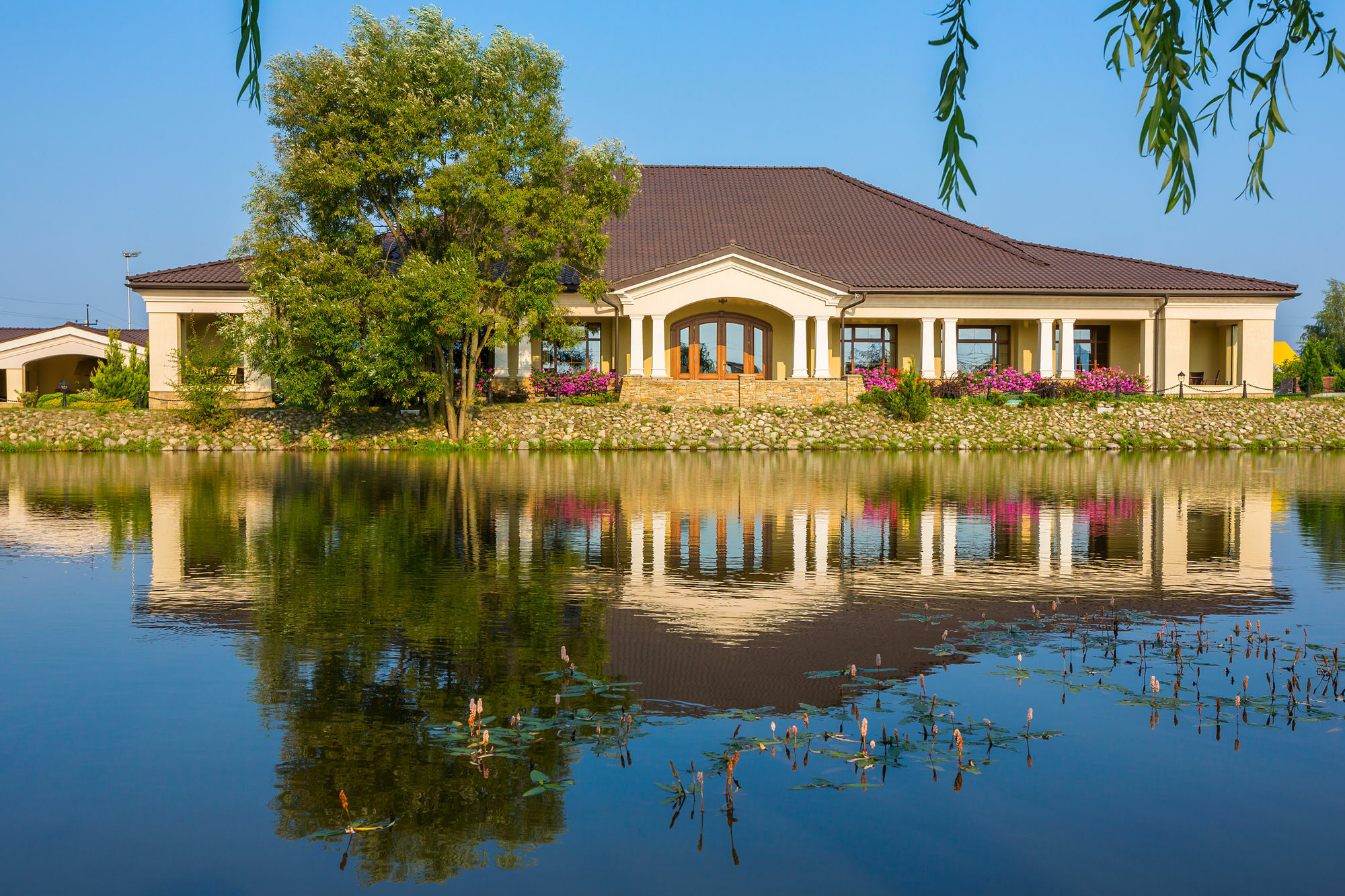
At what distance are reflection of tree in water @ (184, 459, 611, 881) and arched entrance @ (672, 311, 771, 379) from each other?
24768 mm

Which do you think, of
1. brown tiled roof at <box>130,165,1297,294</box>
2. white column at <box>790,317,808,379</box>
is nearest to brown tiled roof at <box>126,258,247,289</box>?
brown tiled roof at <box>130,165,1297,294</box>

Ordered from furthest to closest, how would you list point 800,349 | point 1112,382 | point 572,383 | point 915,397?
point 1112,382 → point 800,349 → point 572,383 → point 915,397

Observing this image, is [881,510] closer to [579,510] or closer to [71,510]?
[579,510]

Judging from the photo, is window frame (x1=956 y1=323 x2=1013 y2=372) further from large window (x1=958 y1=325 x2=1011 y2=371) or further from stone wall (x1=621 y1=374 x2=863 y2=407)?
stone wall (x1=621 y1=374 x2=863 y2=407)

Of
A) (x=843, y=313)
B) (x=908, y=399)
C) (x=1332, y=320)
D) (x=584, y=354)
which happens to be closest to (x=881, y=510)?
(x=908, y=399)

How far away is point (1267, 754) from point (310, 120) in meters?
27.2

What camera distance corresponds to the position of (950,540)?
1114 cm

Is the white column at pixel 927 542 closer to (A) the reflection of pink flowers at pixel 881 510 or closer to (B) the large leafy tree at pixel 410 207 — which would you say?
(A) the reflection of pink flowers at pixel 881 510

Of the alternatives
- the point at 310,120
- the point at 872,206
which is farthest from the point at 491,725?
the point at 872,206

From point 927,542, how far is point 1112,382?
2684 cm

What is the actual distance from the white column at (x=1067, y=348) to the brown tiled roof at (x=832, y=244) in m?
1.58

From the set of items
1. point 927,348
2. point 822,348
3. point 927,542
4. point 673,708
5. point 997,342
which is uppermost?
point 997,342

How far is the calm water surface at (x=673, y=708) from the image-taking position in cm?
356

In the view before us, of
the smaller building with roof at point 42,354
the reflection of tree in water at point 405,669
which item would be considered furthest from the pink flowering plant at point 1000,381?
the smaller building with roof at point 42,354
